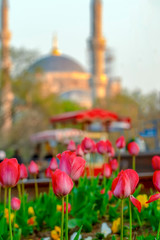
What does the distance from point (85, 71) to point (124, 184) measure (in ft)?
281

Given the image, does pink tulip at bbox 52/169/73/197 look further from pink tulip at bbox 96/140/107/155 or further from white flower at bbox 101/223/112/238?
pink tulip at bbox 96/140/107/155

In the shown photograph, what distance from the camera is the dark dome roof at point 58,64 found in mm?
81688

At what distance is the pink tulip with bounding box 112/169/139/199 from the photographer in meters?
1.81

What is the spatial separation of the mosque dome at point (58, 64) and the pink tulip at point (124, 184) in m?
79.2

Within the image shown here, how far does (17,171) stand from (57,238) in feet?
3.11

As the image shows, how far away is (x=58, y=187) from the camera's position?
177cm

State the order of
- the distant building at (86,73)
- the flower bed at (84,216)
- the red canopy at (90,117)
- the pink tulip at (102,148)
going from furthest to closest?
the distant building at (86,73)
the red canopy at (90,117)
the pink tulip at (102,148)
the flower bed at (84,216)

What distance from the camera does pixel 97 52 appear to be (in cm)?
6531

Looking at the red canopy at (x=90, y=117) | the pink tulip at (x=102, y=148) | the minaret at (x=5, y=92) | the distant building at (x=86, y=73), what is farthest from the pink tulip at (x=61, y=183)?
the distant building at (x=86, y=73)

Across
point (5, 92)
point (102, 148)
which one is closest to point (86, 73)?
point (5, 92)

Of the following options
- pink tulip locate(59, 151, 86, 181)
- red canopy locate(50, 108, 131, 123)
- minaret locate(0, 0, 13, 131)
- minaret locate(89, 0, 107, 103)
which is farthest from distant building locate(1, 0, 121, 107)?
pink tulip locate(59, 151, 86, 181)

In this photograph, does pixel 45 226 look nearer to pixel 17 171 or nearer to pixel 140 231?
pixel 140 231

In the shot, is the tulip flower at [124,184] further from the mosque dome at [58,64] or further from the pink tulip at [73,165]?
the mosque dome at [58,64]

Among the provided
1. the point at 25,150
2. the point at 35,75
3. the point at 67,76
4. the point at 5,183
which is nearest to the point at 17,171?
the point at 5,183
